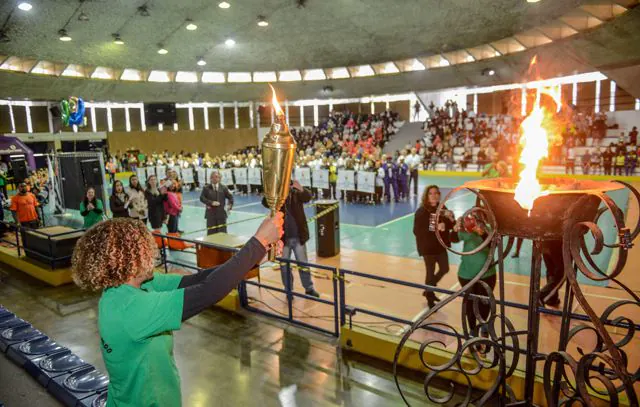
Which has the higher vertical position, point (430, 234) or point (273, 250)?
point (273, 250)

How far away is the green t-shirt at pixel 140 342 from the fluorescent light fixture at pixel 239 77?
29.9m

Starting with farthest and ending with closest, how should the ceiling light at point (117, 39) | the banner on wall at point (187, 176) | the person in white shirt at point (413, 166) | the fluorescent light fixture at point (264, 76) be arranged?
the fluorescent light fixture at point (264, 76), the banner on wall at point (187, 176), the ceiling light at point (117, 39), the person in white shirt at point (413, 166)

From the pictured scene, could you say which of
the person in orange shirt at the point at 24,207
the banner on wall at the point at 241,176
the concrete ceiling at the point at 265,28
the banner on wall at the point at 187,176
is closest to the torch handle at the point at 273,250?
the person in orange shirt at the point at 24,207

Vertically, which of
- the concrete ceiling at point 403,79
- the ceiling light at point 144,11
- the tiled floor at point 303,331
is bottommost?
the tiled floor at point 303,331

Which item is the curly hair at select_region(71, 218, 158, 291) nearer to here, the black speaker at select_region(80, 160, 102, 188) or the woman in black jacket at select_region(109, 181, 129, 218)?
the woman in black jacket at select_region(109, 181, 129, 218)

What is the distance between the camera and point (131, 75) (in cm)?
2662

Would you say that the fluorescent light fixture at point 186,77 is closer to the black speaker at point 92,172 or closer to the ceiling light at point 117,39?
the ceiling light at point 117,39

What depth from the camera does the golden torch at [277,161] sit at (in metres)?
1.94

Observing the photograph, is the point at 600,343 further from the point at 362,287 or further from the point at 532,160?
the point at 362,287

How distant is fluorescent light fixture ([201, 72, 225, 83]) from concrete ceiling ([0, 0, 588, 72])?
12.5ft

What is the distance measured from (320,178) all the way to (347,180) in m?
1.34

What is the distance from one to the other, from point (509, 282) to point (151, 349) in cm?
692

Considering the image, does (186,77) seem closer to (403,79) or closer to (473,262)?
(403,79)

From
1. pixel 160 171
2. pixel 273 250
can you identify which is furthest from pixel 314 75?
pixel 273 250
